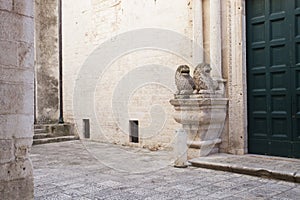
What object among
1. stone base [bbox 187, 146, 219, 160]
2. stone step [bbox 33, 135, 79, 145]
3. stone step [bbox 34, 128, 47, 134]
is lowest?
stone step [bbox 33, 135, 79, 145]

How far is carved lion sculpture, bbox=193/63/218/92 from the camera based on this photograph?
4891mm

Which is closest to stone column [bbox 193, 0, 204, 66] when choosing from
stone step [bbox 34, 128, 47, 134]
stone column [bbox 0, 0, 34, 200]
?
stone column [bbox 0, 0, 34, 200]

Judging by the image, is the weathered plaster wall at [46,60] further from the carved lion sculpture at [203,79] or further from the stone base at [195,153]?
the carved lion sculpture at [203,79]

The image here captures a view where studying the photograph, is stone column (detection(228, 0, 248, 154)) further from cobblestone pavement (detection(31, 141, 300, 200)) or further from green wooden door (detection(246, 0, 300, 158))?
cobblestone pavement (detection(31, 141, 300, 200))

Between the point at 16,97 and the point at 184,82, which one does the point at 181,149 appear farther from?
the point at 16,97

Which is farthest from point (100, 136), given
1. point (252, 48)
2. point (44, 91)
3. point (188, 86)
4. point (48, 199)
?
point (48, 199)

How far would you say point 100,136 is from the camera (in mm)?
8109

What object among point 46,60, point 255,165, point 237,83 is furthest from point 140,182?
point 46,60

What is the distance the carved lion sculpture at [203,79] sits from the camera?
4.89 m

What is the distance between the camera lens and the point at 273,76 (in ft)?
16.0

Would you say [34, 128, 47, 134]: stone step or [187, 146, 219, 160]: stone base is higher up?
[34, 128, 47, 134]: stone step

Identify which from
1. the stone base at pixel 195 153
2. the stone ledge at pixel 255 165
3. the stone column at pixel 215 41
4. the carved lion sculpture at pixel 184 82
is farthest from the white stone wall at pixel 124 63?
the stone ledge at pixel 255 165

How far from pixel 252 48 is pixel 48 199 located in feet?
12.0

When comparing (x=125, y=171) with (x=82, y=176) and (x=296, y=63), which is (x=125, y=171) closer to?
(x=82, y=176)
